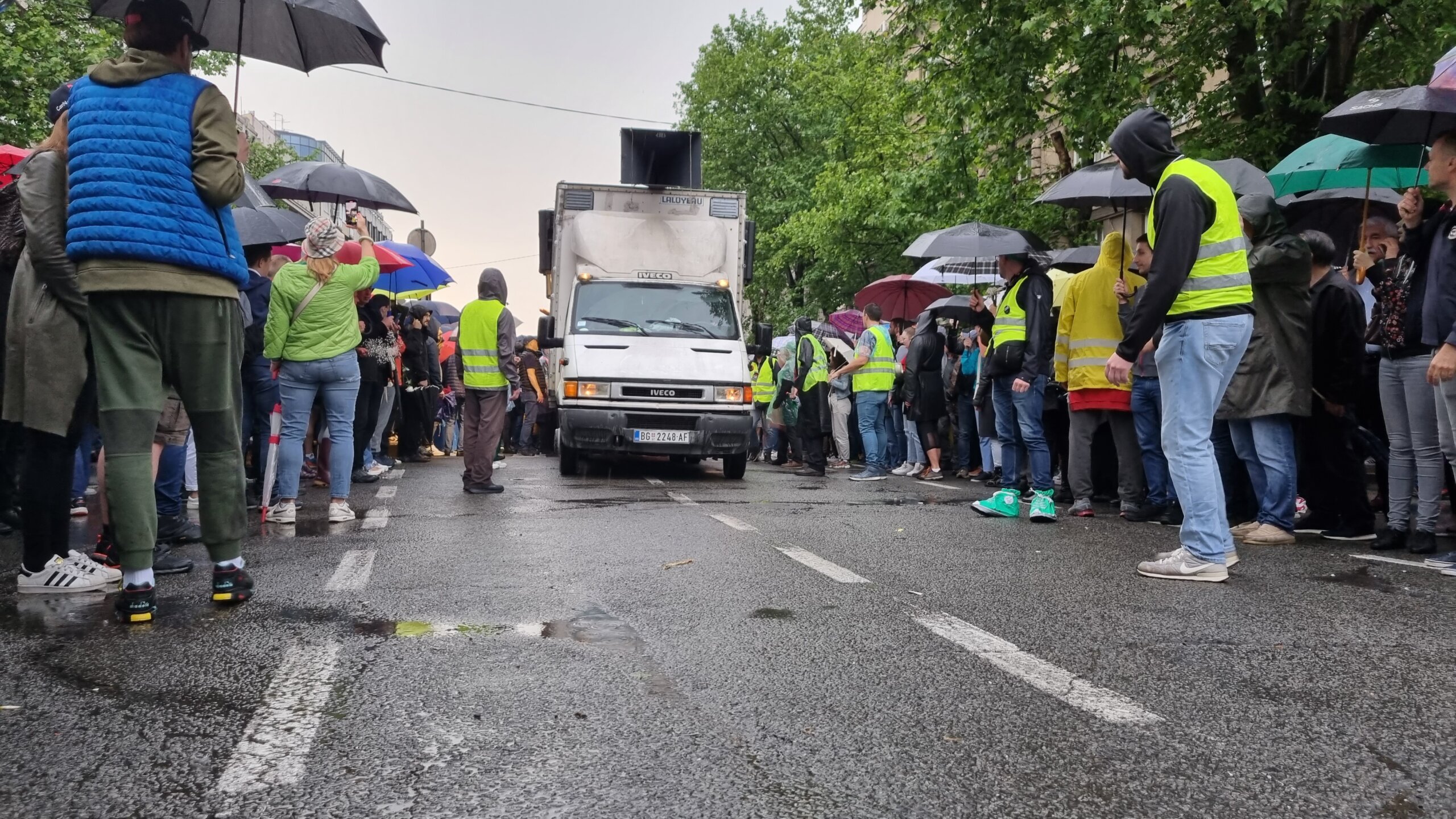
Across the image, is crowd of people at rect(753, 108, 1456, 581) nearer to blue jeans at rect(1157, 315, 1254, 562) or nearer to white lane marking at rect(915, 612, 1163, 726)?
blue jeans at rect(1157, 315, 1254, 562)

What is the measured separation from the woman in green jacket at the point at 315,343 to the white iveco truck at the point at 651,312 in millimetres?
4545

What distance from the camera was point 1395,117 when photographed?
8.26 meters

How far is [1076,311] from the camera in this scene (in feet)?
29.6

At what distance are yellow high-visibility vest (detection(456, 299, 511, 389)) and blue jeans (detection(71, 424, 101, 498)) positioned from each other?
3074 millimetres

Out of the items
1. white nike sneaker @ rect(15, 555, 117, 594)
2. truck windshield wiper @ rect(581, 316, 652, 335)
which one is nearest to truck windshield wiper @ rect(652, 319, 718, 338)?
truck windshield wiper @ rect(581, 316, 652, 335)

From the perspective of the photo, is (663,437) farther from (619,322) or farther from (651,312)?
(651,312)

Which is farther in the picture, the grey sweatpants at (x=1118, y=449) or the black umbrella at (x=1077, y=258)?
the black umbrella at (x=1077, y=258)

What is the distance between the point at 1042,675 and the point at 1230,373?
260 centimetres

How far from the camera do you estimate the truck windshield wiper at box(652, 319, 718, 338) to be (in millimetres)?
13711

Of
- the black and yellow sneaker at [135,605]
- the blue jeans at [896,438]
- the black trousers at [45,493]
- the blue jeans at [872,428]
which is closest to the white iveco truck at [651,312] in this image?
the blue jeans at [872,428]

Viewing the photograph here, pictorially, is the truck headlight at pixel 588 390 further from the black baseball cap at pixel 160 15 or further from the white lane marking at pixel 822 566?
the black baseball cap at pixel 160 15

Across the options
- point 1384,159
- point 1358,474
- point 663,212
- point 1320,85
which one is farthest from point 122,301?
point 1320,85

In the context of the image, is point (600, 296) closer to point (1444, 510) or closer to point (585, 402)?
point (585, 402)

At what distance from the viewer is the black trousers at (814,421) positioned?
14.9 m
